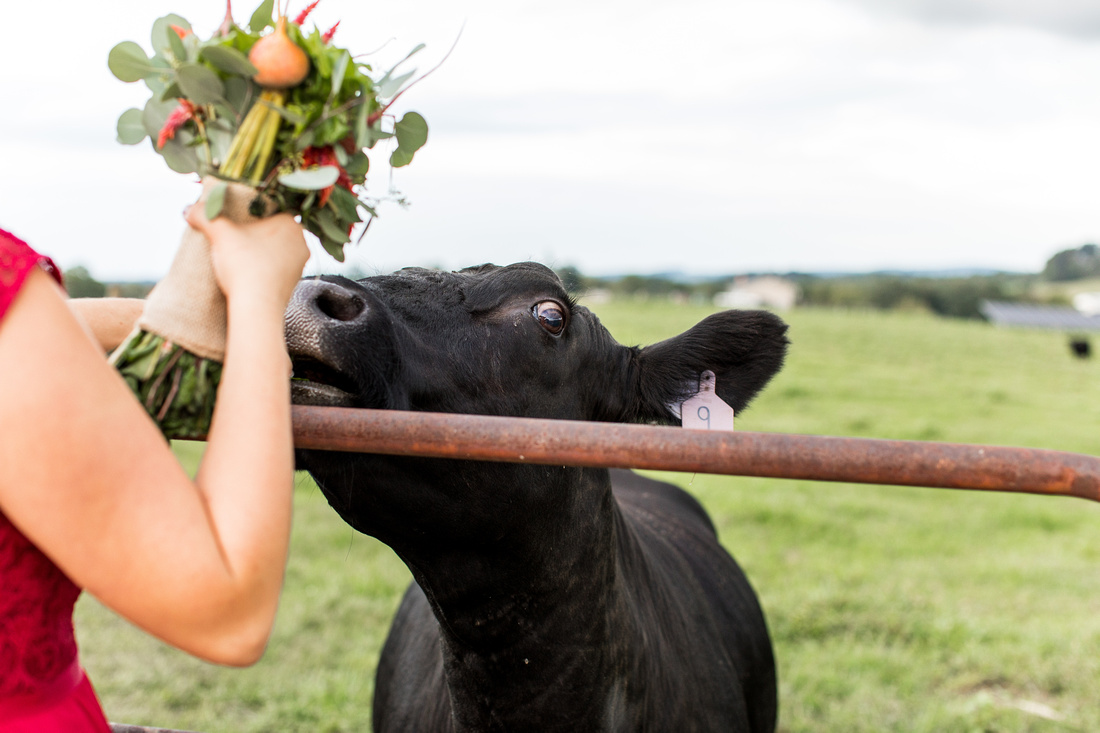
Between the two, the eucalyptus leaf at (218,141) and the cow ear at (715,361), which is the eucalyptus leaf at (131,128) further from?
the cow ear at (715,361)

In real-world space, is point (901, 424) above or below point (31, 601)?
below

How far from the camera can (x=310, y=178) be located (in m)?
1.16

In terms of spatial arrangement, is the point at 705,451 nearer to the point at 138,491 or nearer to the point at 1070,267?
the point at 138,491

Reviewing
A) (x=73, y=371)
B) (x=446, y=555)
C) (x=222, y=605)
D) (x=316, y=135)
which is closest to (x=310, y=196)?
(x=316, y=135)

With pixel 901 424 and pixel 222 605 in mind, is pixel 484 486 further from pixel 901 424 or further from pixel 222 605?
pixel 901 424

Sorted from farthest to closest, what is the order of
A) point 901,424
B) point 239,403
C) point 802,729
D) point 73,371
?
point 901,424, point 802,729, point 239,403, point 73,371

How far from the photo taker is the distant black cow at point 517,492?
1.64 metres

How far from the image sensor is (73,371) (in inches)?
34.5

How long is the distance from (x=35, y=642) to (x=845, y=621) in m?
5.43

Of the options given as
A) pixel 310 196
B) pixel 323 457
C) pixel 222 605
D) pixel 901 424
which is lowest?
pixel 901 424

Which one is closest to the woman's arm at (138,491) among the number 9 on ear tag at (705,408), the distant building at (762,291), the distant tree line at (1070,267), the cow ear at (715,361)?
the number 9 on ear tag at (705,408)

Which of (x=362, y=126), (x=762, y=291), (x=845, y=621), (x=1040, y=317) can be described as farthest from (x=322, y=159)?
(x=762, y=291)

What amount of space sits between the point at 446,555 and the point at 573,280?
111 cm

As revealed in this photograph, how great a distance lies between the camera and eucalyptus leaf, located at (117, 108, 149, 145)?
4.16 ft
